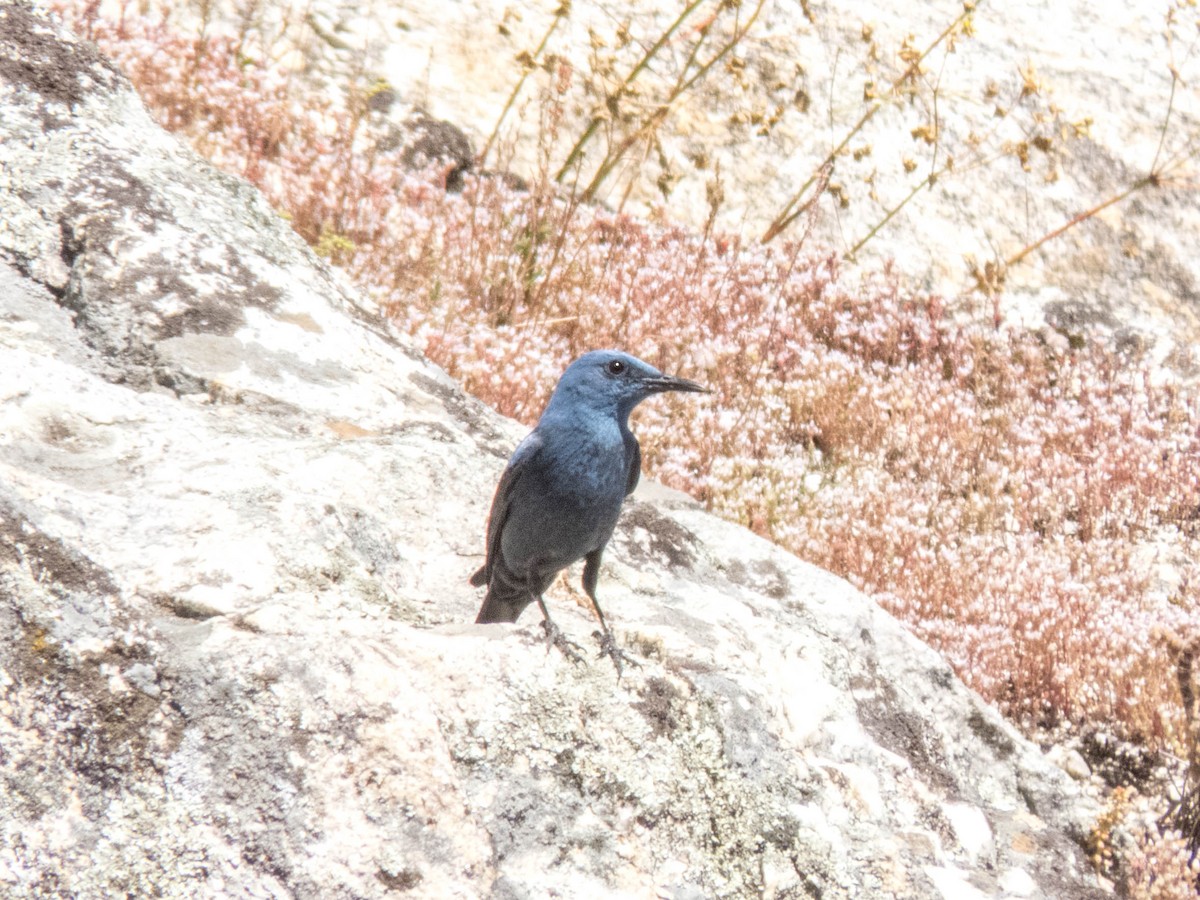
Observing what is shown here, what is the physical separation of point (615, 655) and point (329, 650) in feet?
2.63

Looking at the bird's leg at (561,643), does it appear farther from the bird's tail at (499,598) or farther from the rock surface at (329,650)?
the bird's tail at (499,598)

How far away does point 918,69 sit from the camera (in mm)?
7289

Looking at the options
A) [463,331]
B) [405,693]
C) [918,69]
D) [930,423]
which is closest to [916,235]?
[918,69]

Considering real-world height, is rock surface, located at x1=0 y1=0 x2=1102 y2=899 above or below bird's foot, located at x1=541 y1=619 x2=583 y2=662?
below

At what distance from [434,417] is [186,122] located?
4.81 meters

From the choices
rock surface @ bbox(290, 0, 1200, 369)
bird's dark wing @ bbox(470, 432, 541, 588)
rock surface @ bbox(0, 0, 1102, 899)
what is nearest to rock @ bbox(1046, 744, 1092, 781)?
rock surface @ bbox(0, 0, 1102, 899)

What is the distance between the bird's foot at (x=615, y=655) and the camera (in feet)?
9.15

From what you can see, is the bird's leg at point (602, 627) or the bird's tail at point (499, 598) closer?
the bird's leg at point (602, 627)

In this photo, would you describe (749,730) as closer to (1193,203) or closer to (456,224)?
(456,224)

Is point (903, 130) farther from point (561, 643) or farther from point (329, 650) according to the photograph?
point (329, 650)

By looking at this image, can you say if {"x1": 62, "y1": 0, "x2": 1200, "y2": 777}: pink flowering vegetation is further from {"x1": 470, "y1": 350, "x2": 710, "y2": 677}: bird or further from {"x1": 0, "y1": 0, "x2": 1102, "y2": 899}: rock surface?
{"x1": 470, "y1": 350, "x2": 710, "y2": 677}: bird

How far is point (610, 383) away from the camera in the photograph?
338 centimetres

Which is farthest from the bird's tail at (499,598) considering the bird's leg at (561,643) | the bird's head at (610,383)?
the bird's head at (610,383)

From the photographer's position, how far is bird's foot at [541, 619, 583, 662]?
8.82 feet
